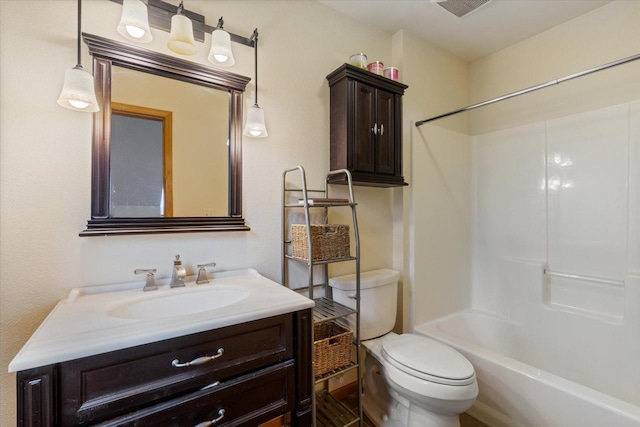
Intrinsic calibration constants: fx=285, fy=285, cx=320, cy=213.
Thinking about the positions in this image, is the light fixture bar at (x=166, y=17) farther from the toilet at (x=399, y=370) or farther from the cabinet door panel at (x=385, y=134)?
the toilet at (x=399, y=370)

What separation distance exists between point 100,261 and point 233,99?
95 cm

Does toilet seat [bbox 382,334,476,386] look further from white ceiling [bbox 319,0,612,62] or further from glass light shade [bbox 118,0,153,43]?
white ceiling [bbox 319,0,612,62]

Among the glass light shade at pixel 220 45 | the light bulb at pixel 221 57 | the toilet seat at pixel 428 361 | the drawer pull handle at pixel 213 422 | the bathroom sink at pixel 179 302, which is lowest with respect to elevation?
the toilet seat at pixel 428 361

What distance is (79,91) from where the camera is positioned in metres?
1.01

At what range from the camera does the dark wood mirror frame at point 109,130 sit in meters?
1.14

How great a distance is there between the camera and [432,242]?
2.13 meters

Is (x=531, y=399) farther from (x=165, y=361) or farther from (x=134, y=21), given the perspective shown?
(x=134, y=21)

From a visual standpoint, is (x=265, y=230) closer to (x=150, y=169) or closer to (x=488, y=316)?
(x=150, y=169)

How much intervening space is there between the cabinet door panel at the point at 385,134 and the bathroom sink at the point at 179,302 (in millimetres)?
1101

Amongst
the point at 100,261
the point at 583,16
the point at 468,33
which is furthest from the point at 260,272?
the point at 583,16

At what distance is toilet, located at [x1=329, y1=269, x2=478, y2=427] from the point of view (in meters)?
1.27

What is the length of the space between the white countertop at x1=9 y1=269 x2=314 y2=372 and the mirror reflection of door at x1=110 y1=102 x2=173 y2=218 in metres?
0.33

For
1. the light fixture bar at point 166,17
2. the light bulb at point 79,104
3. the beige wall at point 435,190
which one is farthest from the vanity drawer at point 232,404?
the light fixture bar at point 166,17

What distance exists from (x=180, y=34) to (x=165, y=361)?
1208 millimetres
